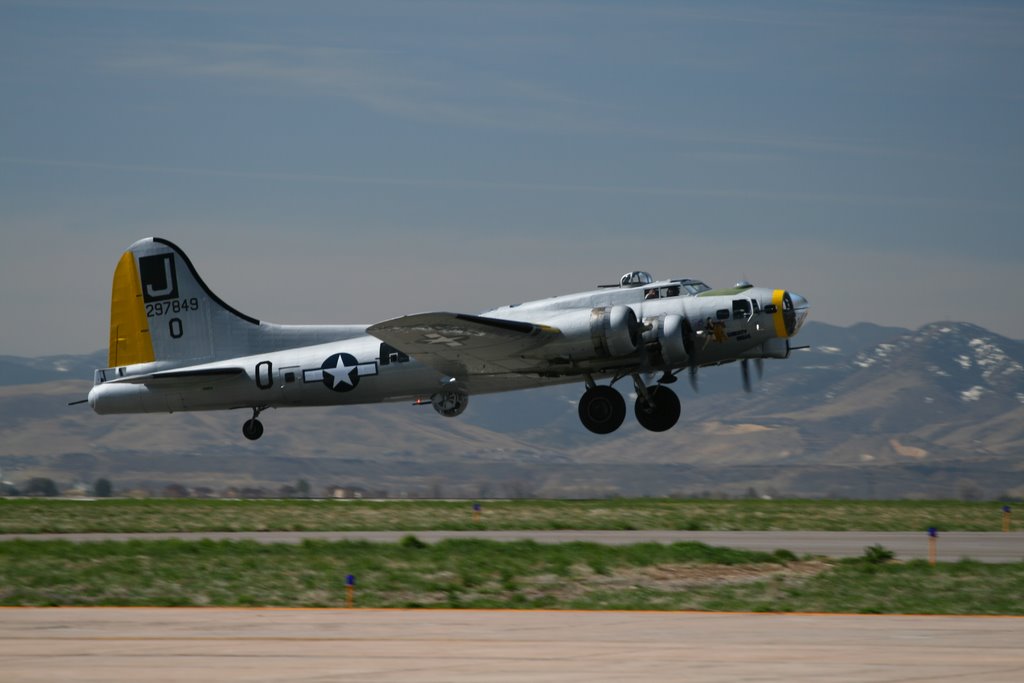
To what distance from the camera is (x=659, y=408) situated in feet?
115

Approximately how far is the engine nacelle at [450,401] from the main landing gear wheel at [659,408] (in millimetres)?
4663

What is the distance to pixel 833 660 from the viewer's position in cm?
1393

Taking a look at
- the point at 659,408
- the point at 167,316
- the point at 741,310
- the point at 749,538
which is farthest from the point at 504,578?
the point at 167,316

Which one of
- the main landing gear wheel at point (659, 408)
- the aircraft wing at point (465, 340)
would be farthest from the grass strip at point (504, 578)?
the main landing gear wheel at point (659, 408)

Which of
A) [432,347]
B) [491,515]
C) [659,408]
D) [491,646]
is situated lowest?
[491,515]

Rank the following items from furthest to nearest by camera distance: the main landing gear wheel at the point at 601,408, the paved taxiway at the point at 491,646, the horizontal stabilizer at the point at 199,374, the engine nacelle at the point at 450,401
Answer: the horizontal stabilizer at the point at 199,374, the engine nacelle at the point at 450,401, the main landing gear wheel at the point at 601,408, the paved taxiway at the point at 491,646

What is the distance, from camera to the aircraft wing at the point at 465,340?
31422 millimetres

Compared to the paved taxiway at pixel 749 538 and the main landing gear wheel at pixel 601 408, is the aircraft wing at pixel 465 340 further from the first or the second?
the paved taxiway at pixel 749 538

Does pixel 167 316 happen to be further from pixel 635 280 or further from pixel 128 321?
pixel 635 280

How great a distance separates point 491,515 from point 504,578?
1488 cm

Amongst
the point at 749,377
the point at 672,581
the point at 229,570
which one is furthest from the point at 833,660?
the point at 749,377

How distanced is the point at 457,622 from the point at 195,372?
75.4 ft

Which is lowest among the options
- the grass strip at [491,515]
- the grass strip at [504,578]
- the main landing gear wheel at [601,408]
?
the grass strip at [491,515]

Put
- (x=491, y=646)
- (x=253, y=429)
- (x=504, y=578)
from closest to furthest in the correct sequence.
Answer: (x=491, y=646) < (x=504, y=578) < (x=253, y=429)
